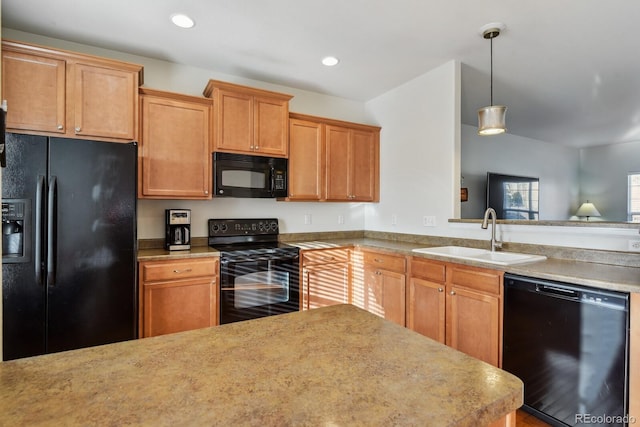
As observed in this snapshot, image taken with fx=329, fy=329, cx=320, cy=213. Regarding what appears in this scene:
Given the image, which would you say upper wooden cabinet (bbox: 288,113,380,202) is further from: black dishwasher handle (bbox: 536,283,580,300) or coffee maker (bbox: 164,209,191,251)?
black dishwasher handle (bbox: 536,283,580,300)

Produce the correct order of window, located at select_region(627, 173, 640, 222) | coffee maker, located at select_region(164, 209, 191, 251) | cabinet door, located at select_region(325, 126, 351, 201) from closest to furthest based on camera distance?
1. coffee maker, located at select_region(164, 209, 191, 251)
2. cabinet door, located at select_region(325, 126, 351, 201)
3. window, located at select_region(627, 173, 640, 222)

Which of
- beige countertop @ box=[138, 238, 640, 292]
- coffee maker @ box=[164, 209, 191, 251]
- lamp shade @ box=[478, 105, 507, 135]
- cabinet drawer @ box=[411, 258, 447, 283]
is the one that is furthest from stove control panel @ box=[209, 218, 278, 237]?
lamp shade @ box=[478, 105, 507, 135]

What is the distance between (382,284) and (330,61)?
2.11m

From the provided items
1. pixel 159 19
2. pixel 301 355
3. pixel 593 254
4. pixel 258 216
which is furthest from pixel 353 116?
pixel 301 355

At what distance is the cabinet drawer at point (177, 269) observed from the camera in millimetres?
2430

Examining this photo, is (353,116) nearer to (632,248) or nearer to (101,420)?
(632,248)

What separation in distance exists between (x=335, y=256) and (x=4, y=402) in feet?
9.21

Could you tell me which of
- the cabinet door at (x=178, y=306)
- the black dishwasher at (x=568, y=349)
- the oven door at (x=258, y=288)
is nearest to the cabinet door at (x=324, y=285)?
the oven door at (x=258, y=288)

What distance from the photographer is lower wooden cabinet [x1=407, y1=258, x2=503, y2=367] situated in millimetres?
2115

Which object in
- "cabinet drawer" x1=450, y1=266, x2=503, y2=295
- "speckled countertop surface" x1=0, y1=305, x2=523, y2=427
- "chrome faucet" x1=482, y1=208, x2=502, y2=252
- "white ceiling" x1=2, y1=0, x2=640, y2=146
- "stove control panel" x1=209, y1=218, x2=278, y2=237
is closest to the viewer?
"speckled countertop surface" x1=0, y1=305, x2=523, y2=427

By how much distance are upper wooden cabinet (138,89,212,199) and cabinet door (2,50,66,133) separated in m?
0.53

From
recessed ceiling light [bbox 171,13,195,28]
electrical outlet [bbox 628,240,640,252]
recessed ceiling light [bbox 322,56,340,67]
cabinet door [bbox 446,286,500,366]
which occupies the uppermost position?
recessed ceiling light [bbox 322,56,340,67]

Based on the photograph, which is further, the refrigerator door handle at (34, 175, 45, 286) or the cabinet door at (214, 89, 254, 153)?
the cabinet door at (214, 89, 254, 153)

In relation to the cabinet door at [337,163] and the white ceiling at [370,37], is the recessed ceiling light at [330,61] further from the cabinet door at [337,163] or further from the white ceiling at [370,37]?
the cabinet door at [337,163]
